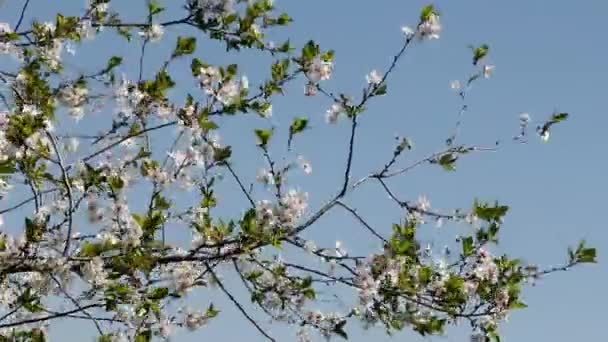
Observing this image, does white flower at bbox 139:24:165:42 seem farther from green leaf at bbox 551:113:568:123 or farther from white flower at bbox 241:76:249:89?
green leaf at bbox 551:113:568:123

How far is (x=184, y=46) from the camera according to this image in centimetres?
582

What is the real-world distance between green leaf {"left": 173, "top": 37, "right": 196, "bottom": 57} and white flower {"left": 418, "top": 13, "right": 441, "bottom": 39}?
4.44 feet

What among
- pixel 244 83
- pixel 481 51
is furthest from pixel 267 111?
pixel 481 51

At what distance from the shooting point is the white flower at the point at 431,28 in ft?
19.5

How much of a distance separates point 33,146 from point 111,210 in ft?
1.63

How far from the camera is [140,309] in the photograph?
5258mm

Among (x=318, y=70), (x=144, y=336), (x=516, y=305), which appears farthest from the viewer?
(x=318, y=70)

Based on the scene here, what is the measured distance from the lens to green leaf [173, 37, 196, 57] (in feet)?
19.0

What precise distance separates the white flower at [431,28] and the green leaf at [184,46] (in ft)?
4.44

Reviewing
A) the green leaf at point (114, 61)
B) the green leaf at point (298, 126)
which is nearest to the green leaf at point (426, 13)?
the green leaf at point (298, 126)

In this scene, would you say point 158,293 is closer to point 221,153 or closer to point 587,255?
point 221,153

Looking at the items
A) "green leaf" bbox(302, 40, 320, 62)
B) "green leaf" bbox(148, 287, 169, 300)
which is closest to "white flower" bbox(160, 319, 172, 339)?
"green leaf" bbox(148, 287, 169, 300)

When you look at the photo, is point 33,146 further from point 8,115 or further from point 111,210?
point 111,210

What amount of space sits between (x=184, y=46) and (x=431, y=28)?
1.48 meters
